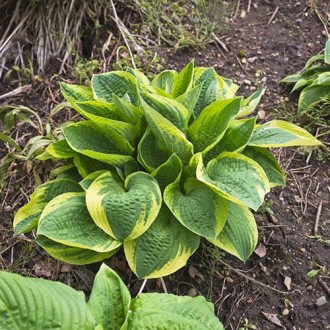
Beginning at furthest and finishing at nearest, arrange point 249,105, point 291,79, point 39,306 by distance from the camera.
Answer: point 291,79
point 249,105
point 39,306

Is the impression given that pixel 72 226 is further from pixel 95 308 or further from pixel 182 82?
pixel 182 82

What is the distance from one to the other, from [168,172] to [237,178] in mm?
206

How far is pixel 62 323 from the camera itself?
3.32 ft

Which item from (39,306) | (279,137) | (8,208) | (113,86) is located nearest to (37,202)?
(8,208)

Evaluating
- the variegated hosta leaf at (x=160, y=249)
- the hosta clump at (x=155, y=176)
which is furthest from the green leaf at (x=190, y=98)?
the variegated hosta leaf at (x=160, y=249)

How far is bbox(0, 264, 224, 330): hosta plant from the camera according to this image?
0.98 meters

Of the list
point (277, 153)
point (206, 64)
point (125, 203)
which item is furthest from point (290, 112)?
point (125, 203)

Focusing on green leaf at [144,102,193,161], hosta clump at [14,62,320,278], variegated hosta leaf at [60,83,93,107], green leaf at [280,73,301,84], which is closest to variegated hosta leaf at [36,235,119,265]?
hosta clump at [14,62,320,278]

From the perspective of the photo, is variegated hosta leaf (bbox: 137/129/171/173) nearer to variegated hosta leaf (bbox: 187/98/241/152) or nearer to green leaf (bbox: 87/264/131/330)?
variegated hosta leaf (bbox: 187/98/241/152)

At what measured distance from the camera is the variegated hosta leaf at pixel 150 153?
1594 mm

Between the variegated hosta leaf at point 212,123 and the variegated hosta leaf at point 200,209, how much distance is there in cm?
14

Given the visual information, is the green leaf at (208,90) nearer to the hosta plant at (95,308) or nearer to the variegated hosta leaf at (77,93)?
the variegated hosta leaf at (77,93)

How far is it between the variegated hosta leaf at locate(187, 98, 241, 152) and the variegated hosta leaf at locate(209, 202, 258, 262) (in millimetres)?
200

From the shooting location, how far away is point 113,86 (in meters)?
1.75
